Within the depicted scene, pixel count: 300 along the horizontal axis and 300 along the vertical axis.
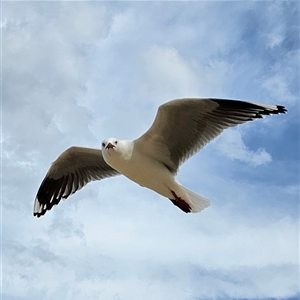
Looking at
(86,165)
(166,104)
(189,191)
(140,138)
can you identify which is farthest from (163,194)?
(86,165)

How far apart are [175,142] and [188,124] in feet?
0.72

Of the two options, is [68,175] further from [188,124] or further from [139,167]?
[188,124]

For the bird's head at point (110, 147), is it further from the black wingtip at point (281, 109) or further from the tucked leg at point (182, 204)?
the black wingtip at point (281, 109)

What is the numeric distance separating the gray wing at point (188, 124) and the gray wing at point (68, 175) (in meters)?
0.99

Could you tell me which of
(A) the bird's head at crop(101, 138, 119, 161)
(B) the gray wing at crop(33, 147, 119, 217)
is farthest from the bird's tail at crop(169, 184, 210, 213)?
(B) the gray wing at crop(33, 147, 119, 217)

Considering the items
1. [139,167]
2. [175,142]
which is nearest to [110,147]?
[139,167]

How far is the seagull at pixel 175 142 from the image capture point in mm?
4379

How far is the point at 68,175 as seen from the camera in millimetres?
5719

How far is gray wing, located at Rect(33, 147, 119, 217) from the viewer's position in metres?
5.56

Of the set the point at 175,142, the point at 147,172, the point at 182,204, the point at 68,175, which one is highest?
the point at 68,175

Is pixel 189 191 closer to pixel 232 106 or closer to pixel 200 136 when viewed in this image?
pixel 200 136

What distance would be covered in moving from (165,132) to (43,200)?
1874 mm

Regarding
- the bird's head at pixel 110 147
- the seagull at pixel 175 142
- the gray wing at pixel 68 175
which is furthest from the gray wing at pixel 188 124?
the gray wing at pixel 68 175

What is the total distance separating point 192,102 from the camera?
4.33m
